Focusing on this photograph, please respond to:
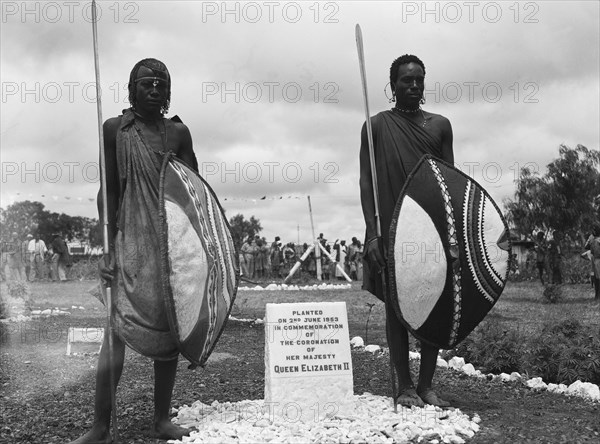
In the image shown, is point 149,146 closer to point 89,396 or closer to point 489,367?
point 89,396

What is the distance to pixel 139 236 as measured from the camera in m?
4.23

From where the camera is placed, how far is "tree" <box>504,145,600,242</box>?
25031 mm

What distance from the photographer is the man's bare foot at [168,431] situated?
432 cm

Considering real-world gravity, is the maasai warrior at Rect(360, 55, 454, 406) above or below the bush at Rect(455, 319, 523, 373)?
above

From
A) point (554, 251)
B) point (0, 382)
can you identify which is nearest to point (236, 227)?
point (554, 251)

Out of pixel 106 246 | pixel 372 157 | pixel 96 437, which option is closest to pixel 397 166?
pixel 372 157

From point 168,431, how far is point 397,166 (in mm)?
2186

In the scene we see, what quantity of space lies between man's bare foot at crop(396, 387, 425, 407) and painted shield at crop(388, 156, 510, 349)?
14.0 inches

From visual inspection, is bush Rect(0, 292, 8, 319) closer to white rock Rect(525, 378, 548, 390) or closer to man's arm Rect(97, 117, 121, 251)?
man's arm Rect(97, 117, 121, 251)

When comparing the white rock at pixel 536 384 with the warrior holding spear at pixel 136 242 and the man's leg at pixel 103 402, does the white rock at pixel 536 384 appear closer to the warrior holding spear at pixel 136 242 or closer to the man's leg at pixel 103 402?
the warrior holding spear at pixel 136 242

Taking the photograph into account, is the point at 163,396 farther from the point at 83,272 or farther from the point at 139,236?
the point at 83,272

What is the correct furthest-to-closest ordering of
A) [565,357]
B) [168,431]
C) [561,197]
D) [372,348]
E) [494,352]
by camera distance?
1. [561,197]
2. [372,348]
3. [494,352]
4. [565,357]
5. [168,431]

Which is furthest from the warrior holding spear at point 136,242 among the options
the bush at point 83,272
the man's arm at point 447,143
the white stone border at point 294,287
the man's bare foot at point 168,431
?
the bush at point 83,272

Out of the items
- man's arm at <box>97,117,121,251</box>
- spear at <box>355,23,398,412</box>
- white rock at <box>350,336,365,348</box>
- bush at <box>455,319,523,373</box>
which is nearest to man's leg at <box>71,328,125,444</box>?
man's arm at <box>97,117,121,251</box>
